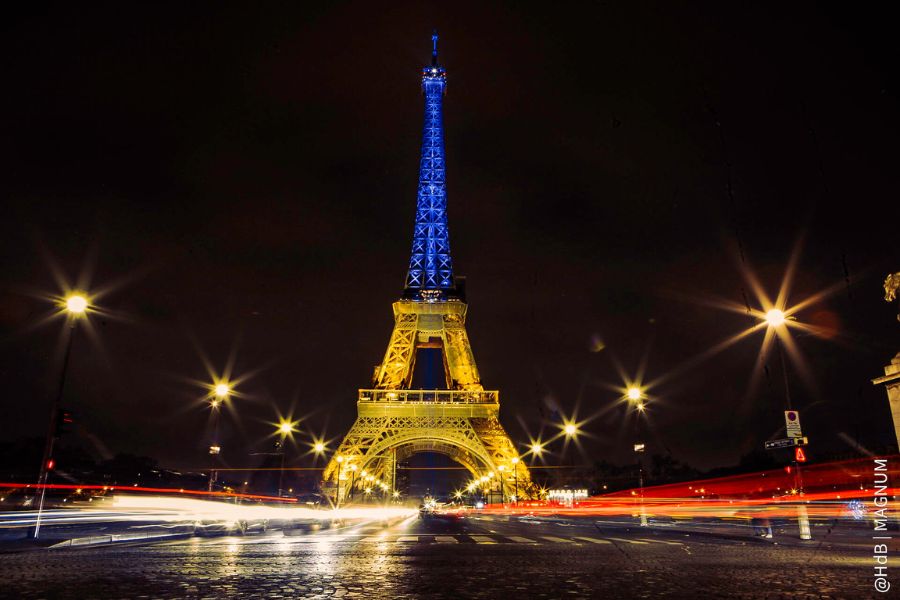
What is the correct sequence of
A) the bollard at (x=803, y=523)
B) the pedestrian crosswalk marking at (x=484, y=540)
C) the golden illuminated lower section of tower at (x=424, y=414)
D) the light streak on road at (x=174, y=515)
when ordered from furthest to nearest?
the golden illuminated lower section of tower at (x=424, y=414)
the light streak on road at (x=174, y=515)
the pedestrian crosswalk marking at (x=484, y=540)
the bollard at (x=803, y=523)

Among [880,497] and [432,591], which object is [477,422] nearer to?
[880,497]

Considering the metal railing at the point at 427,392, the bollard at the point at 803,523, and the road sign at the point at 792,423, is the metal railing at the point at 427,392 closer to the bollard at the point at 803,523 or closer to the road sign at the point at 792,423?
the road sign at the point at 792,423

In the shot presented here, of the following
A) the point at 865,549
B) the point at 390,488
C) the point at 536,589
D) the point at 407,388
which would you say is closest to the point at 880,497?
the point at 865,549

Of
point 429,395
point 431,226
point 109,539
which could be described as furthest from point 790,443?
point 431,226

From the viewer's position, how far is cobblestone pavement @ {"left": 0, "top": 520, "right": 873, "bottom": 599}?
24.7ft

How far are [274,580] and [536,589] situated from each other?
11.5ft

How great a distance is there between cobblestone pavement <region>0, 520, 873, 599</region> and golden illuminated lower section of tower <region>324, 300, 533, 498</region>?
46.0 meters

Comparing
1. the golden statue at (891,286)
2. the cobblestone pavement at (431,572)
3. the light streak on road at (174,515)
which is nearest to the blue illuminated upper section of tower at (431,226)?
the light streak on road at (174,515)

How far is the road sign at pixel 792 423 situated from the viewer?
1869 cm

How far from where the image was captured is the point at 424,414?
64.2 metres

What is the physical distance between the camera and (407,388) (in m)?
68.9

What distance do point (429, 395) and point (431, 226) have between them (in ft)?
70.4

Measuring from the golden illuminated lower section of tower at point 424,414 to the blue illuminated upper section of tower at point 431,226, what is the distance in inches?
189

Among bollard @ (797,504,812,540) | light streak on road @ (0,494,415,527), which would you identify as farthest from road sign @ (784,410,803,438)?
light streak on road @ (0,494,415,527)
